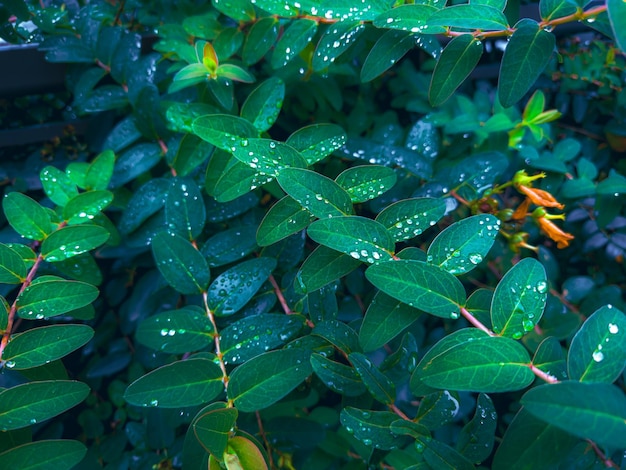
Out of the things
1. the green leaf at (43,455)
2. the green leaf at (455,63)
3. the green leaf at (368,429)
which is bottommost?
the green leaf at (368,429)

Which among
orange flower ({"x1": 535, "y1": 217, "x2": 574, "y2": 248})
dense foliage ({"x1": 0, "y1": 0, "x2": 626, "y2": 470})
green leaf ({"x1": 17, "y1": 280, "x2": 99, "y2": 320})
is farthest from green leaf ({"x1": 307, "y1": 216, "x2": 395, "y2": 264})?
orange flower ({"x1": 535, "y1": 217, "x2": 574, "y2": 248})

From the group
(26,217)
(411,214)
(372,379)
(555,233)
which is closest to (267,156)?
(411,214)

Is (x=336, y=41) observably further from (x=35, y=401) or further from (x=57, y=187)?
(x=35, y=401)

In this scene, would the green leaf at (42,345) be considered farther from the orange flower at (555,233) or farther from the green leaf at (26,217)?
the orange flower at (555,233)

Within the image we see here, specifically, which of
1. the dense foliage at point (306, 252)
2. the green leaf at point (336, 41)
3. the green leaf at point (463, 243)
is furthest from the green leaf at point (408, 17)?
the green leaf at point (463, 243)

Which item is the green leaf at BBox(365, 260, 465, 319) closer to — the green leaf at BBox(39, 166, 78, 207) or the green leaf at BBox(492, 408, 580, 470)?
the green leaf at BBox(492, 408, 580, 470)

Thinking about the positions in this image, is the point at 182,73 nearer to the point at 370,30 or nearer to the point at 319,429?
the point at 370,30

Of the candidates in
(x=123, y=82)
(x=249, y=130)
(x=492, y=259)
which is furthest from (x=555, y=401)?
(x=123, y=82)
